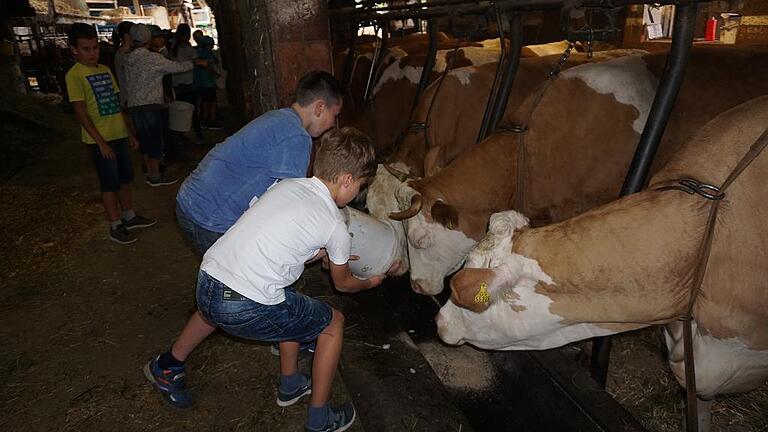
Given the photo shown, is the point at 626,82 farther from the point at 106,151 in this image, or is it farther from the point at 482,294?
the point at 106,151

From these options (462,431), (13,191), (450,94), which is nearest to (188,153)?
(13,191)

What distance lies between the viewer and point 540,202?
3.36 metres

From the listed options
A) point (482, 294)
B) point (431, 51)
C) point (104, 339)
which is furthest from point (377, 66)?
point (482, 294)

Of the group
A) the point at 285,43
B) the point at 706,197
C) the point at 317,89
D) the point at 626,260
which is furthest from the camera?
the point at 285,43

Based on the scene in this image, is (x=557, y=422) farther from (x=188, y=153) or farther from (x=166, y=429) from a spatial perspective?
(x=188, y=153)

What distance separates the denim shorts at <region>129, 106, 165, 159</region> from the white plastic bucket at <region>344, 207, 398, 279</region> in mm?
3845

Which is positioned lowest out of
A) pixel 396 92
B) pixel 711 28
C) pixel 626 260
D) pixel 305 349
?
pixel 305 349

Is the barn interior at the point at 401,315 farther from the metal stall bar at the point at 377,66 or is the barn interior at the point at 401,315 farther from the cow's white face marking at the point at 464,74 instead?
the metal stall bar at the point at 377,66

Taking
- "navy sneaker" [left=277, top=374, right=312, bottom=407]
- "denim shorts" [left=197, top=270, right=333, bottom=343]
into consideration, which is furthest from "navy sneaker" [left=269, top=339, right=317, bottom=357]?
"denim shorts" [left=197, top=270, right=333, bottom=343]

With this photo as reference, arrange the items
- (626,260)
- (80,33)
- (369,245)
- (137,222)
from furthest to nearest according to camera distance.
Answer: (137,222)
(80,33)
(369,245)
(626,260)

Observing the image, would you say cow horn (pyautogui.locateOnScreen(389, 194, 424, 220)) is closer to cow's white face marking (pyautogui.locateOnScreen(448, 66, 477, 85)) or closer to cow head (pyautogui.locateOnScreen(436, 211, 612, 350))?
cow head (pyautogui.locateOnScreen(436, 211, 612, 350))

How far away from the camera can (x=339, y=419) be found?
8.15ft

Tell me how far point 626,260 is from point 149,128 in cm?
549

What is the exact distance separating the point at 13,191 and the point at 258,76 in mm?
5243
